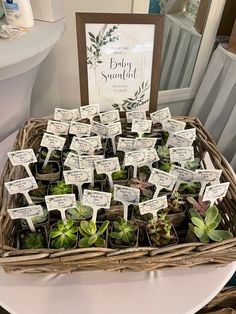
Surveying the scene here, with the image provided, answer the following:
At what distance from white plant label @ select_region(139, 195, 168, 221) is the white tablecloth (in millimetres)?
675

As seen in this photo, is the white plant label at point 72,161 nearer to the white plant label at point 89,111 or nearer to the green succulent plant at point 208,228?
the white plant label at point 89,111

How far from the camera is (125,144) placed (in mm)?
808

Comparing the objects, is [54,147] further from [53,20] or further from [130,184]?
[53,20]

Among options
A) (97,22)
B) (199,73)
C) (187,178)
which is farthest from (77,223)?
(199,73)

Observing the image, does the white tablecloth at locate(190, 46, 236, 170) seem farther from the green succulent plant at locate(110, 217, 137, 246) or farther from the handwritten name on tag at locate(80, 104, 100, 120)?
the green succulent plant at locate(110, 217, 137, 246)

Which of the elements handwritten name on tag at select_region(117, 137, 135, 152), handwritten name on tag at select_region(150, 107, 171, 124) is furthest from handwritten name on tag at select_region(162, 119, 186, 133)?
handwritten name on tag at select_region(117, 137, 135, 152)

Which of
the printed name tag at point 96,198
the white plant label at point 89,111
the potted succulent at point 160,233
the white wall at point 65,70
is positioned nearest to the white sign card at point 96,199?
Answer: the printed name tag at point 96,198

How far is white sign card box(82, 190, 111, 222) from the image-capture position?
0.63 meters

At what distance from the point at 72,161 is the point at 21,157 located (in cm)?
12

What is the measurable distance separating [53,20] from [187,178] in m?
0.54

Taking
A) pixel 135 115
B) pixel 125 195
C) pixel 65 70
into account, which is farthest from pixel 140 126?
pixel 65 70

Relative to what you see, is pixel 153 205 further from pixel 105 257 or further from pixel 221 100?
pixel 221 100

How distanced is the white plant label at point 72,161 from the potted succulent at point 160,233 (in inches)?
8.5

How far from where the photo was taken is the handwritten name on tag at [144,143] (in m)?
0.81
